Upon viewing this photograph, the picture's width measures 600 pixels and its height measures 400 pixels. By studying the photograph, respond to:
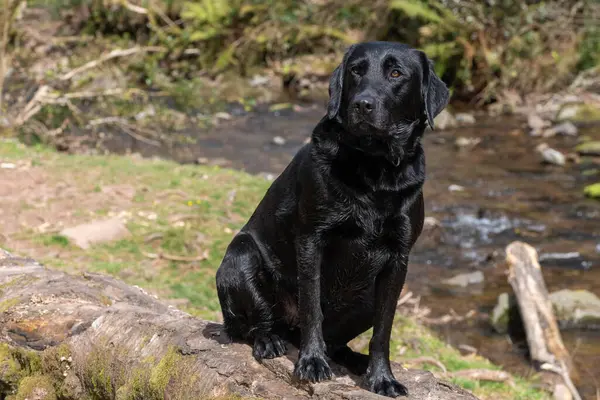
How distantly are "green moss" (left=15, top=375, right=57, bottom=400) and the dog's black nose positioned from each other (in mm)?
2299

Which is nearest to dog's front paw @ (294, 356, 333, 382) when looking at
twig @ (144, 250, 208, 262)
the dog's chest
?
the dog's chest

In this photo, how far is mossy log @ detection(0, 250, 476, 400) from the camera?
10.4ft

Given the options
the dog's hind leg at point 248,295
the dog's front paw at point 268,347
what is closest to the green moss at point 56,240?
the dog's hind leg at point 248,295

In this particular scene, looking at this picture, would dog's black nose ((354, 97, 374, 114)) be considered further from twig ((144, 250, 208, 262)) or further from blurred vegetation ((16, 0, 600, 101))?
blurred vegetation ((16, 0, 600, 101))

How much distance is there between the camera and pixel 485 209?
1164 centimetres

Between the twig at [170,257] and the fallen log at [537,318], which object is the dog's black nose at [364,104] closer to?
the fallen log at [537,318]

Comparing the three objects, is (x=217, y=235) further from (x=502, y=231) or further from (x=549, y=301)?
(x=502, y=231)

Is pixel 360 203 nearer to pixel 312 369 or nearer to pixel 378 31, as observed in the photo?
pixel 312 369

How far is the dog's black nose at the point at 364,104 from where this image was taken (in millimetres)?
2824

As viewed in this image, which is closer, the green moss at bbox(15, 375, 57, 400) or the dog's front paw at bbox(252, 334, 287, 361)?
the dog's front paw at bbox(252, 334, 287, 361)

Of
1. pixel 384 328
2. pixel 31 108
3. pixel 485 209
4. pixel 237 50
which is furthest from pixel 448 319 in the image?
pixel 237 50

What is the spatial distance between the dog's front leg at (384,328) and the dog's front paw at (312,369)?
189 millimetres

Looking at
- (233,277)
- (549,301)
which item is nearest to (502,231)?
(549,301)

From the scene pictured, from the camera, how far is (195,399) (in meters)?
3.22
